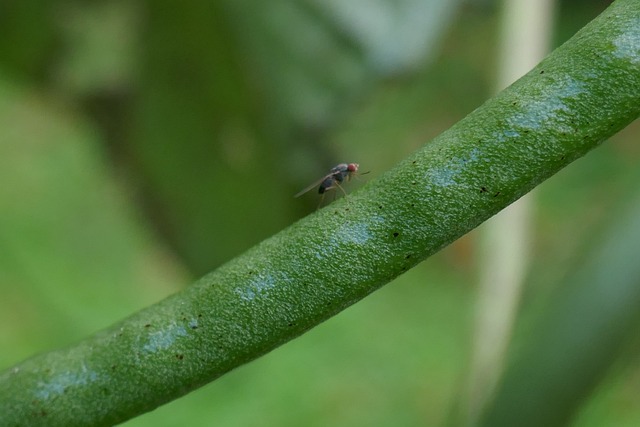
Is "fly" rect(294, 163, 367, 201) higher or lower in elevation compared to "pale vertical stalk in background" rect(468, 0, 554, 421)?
higher

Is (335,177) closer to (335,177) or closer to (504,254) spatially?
(335,177)

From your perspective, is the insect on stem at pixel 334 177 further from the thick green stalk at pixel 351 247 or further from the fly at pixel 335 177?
the thick green stalk at pixel 351 247

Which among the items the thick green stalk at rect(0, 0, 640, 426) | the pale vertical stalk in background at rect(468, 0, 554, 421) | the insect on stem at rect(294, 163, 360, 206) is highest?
the thick green stalk at rect(0, 0, 640, 426)

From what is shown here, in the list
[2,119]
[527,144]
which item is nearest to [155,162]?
[2,119]

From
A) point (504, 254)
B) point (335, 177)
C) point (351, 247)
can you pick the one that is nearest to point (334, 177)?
point (335, 177)

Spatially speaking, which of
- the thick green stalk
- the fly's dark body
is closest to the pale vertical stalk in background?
the fly's dark body

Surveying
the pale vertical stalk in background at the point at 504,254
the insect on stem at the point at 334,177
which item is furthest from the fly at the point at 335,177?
the pale vertical stalk in background at the point at 504,254

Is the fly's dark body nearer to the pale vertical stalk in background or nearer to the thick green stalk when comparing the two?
the thick green stalk

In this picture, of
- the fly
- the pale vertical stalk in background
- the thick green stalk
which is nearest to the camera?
the thick green stalk
